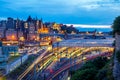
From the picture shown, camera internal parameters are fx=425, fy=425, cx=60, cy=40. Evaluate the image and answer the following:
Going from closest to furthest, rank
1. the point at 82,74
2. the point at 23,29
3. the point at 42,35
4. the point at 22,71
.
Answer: the point at 82,74 → the point at 22,71 → the point at 42,35 → the point at 23,29

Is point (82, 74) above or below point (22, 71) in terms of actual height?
above

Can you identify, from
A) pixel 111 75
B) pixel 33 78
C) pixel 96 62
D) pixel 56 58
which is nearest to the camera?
pixel 111 75

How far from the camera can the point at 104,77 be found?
745cm

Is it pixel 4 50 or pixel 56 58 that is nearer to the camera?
pixel 56 58

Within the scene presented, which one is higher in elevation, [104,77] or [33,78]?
[104,77]

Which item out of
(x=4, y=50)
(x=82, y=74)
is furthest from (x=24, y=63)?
(x=82, y=74)

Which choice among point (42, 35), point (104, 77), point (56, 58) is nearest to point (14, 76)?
point (56, 58)

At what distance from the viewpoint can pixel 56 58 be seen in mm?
23609

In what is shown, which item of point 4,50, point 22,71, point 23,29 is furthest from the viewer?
point 23,29

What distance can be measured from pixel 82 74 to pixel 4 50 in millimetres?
23171

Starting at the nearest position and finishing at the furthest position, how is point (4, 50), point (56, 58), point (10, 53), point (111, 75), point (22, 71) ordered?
point (111, 75) → point (22, 71) → point (56, 58) → point (10, 53) → point (4, 50)

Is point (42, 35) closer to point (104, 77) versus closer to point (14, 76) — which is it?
point (14, 76)

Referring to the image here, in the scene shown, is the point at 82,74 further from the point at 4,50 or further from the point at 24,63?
the point at 4,50

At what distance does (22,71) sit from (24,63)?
3496 mm
